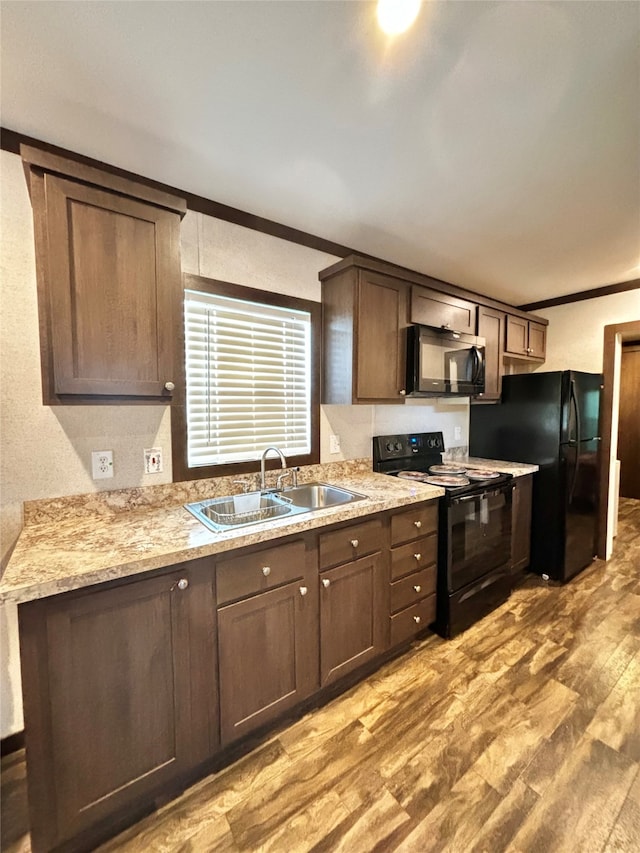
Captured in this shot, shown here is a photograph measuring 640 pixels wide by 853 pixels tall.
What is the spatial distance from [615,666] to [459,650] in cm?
84

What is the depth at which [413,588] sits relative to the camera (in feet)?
6.72

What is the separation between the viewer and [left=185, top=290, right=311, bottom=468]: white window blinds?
190cm

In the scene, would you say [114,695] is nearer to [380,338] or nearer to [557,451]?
[380,338]

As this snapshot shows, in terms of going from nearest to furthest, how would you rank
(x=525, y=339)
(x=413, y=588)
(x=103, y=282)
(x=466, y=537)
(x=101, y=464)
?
(x=103, y=282) < (x=101, y=464) < (x=413, y=588) < (x=466, y=537) < (x=525, y=339)

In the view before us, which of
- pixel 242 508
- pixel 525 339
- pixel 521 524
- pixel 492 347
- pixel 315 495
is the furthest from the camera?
pixel 525 339

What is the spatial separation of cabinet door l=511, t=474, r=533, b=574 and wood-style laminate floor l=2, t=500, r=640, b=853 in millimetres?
777

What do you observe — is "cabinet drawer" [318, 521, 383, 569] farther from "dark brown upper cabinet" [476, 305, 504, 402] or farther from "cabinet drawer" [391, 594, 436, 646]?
"dark brown upper cabinet" [476, 305, 504, 402]

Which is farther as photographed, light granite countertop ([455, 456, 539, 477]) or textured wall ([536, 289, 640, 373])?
textured wall ([536, 289, 640, 373])

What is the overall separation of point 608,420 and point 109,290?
3.92 m

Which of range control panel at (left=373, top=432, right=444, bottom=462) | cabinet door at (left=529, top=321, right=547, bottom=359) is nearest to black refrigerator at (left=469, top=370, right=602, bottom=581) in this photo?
cabinet door at (left=529, top=321, right=547, bottom=359)

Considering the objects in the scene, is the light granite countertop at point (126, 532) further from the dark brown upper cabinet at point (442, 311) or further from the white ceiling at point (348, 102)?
the white ceiling at point (348, 102)

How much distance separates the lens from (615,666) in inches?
78.6

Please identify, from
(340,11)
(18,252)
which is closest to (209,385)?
(18,252)


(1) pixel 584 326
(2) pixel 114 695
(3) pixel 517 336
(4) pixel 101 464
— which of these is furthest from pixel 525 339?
(2) pixel 114 695
